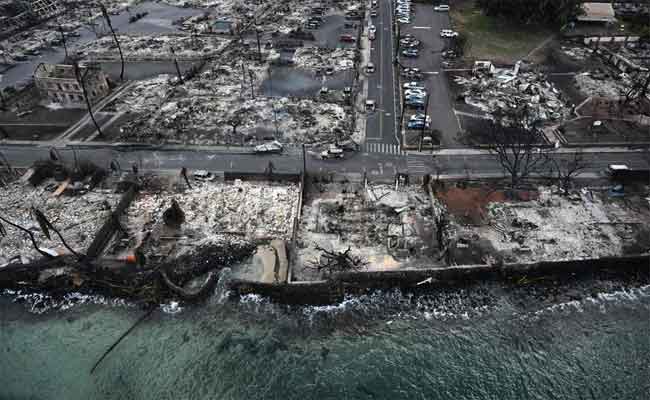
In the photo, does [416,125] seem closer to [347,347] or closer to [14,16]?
[347,347]

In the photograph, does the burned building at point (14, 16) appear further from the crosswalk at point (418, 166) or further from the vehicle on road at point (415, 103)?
the crosswalk at point (418, 166)

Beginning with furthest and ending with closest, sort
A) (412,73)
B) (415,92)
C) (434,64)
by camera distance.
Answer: (434,64)
(412,73)
(415,92)

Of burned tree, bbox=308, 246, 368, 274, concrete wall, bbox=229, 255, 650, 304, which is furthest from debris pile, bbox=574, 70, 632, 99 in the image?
burned tree, bbox=308, 246, 368, 274

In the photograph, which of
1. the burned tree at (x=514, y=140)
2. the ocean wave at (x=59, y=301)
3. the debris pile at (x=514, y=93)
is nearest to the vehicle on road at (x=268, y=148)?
the ocean wave at (x=59, y=301)

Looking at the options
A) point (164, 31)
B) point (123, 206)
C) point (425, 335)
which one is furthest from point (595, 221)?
point (164, 31)

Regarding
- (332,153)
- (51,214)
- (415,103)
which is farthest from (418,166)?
(51,214)

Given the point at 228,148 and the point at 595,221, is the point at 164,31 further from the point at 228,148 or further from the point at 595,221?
the point at 595,221
